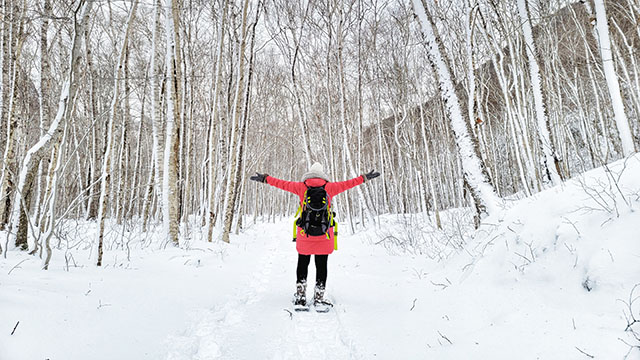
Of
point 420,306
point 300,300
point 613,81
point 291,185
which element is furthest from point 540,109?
point 300,300

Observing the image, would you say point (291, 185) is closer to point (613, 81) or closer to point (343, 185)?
point (343, 185)

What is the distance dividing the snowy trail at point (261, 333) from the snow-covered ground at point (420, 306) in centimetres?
1

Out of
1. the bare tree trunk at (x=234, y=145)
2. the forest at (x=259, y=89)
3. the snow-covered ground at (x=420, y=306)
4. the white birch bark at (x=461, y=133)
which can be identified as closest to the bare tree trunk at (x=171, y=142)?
the forest at (x=259, y=89)

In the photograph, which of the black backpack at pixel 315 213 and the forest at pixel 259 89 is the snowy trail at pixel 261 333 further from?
the forest at pixel 259 89

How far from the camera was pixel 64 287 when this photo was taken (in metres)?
2.26

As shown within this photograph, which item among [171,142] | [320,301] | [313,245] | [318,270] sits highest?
[171,142]

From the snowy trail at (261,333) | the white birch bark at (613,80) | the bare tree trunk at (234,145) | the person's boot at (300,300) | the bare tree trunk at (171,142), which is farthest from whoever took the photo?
the bare tree trunk at (234,145)

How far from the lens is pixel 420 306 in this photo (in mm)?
2812

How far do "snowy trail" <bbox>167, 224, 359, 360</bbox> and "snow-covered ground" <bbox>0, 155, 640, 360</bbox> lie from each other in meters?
0.01

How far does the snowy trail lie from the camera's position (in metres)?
1.98

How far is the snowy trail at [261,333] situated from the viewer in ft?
6.51

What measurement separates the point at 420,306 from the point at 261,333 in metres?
1.59

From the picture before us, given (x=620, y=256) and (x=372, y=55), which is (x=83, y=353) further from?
(x=372, y=55)

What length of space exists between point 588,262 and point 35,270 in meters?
4.84
